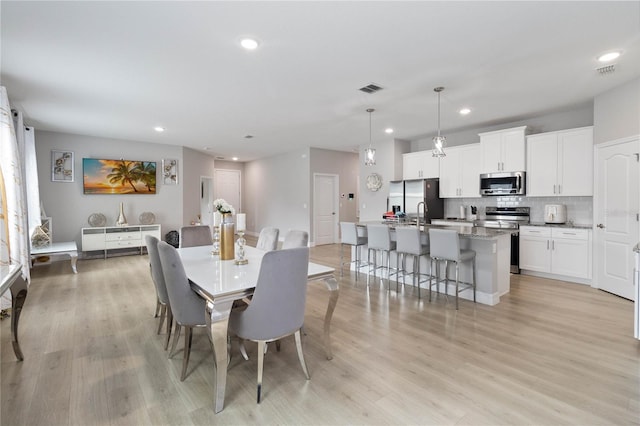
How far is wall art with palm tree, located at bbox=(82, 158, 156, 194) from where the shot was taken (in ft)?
21.7

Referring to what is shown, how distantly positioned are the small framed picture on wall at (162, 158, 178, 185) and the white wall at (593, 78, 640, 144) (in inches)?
318

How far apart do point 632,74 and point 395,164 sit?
4013mm

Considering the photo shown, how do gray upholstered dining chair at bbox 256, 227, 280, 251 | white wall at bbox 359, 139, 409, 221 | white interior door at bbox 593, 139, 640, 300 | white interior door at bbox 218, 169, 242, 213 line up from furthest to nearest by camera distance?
1. white interior door at bbox 218, 169, 242, 213
2. white wall at bbox 359, 139, 409, 221
3. white interior door at bbox 593, 139, 640, 300
4. gray upholstered dining chair at bbox 256, 227, 280, 251

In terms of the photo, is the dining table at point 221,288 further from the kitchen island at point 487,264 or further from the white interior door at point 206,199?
the white interior door at point 206,199

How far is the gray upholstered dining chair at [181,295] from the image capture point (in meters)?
2.06

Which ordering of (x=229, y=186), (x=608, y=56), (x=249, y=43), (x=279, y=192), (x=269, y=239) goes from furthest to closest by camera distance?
(x=229, y=186), (x=279, y=192), (x=269, y=239), (x=608, y=56), (x=249, y=43)

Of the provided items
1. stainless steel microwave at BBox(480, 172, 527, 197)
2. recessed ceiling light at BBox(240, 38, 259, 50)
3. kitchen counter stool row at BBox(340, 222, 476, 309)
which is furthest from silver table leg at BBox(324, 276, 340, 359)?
stainless steel microwave at BBox(480, 172, 527, 197)

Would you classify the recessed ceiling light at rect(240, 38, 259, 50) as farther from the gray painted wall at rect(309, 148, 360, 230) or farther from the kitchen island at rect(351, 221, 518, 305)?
the gray painted wall at rect(309, 148, 360, 230)

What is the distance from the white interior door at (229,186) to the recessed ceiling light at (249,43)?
786 centimetres

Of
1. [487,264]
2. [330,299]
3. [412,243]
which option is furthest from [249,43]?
[487,264]

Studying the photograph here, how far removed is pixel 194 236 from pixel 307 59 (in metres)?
2.42

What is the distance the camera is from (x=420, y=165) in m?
6.62

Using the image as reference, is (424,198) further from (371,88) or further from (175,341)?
(175,341)

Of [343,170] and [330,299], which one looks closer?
[330,299]
